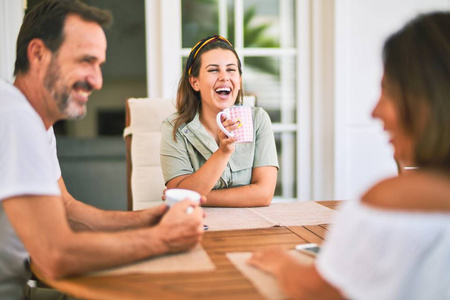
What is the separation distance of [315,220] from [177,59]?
A: 2.00 meters

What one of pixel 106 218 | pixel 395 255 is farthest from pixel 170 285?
pixel 106 218

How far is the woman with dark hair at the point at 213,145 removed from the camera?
167 centimetres

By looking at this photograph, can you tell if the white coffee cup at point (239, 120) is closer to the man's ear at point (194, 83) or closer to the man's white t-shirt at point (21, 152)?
the man's ear at point (194, 83)

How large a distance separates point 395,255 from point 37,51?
904mm

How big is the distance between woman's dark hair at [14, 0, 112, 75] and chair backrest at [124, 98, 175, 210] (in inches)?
38.4

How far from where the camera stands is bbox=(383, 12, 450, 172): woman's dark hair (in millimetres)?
737

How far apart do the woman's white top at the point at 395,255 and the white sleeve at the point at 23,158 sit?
1.96 feet

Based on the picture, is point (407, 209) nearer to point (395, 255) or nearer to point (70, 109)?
point (395, 255)

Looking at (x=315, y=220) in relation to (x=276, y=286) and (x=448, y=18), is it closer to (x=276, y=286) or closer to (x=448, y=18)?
(x=276, y=286)

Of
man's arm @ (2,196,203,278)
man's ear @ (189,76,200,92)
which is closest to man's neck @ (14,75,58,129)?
man's arm @ (2,196,203,278)

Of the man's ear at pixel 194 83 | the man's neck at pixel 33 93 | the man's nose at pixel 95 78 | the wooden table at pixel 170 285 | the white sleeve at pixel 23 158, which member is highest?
the man's ear at pixel 194 83

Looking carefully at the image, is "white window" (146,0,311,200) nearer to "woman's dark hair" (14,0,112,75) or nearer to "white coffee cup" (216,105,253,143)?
"white coffee cup" (216,105,253,143)

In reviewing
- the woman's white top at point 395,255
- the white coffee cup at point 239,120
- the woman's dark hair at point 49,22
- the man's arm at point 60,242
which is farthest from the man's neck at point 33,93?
the woman's white top at point 395,255

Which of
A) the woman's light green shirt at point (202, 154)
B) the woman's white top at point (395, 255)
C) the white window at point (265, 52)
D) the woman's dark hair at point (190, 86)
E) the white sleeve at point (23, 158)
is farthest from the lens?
the white window at point (265, 52)
